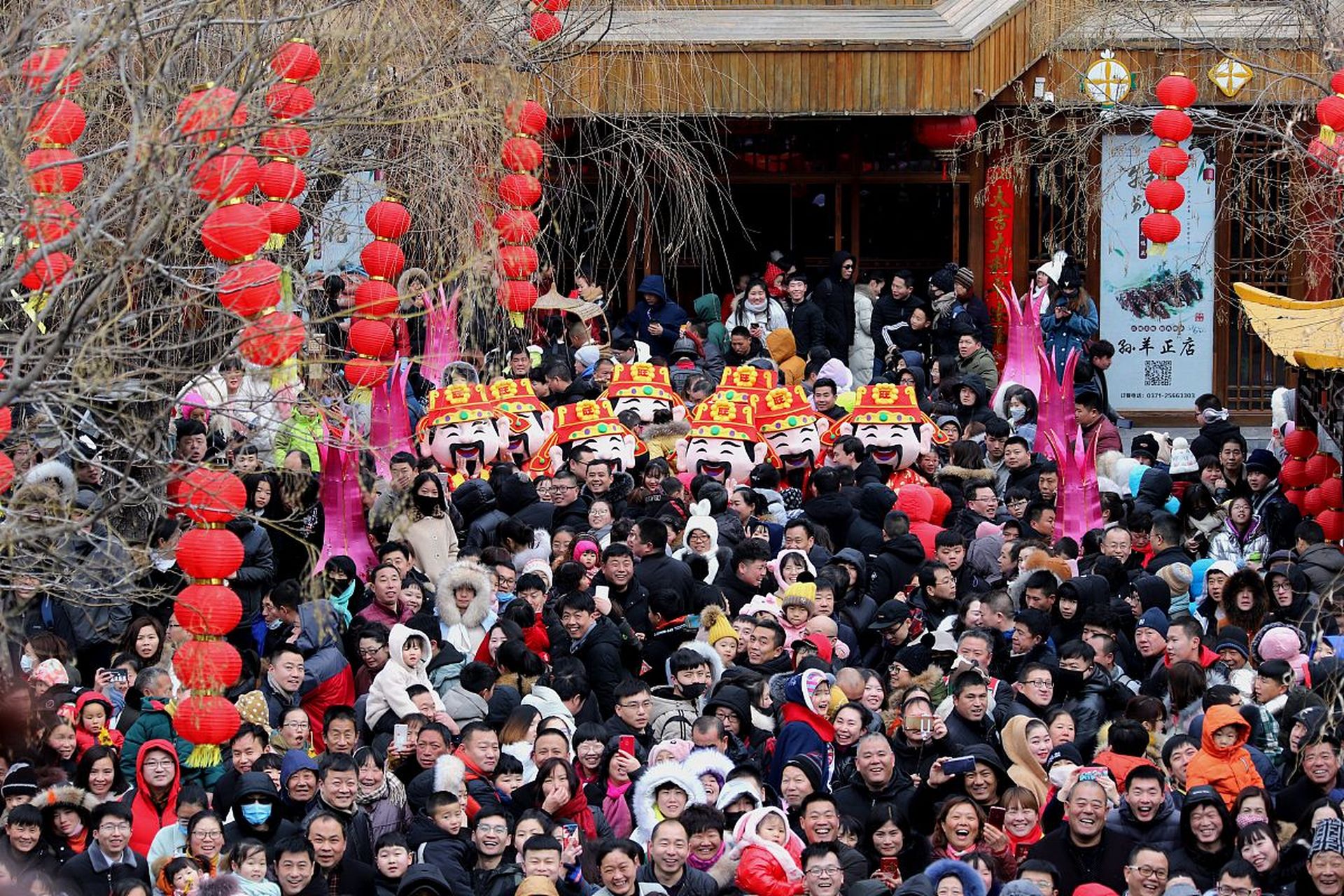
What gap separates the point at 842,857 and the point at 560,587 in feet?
11.2

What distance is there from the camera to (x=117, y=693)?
12.2 metres

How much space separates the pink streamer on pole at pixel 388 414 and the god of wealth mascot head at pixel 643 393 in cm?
144

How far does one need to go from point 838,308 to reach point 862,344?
36 centimetres

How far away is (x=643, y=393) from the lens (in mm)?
17000

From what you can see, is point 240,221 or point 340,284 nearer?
point 240,221

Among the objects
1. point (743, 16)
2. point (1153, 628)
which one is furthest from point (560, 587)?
point (743, 16)

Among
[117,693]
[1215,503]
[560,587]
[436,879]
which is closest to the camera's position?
[436,879]

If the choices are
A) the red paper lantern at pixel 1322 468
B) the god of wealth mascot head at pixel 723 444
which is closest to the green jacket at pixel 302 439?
the god of wealth mascot head at pixel 723 444

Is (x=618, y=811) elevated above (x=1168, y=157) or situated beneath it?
situated beneath

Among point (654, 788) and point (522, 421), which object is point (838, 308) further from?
point (654, 788)

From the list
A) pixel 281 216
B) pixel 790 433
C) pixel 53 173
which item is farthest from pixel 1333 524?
pixel 53 173

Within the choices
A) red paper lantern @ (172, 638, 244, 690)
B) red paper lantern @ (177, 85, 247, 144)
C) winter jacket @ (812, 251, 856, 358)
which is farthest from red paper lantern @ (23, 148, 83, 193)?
winter jacket @ (812, 251, 856, 358)

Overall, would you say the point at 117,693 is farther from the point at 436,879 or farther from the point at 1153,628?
the point at 1153,628

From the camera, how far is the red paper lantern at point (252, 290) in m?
10.2
